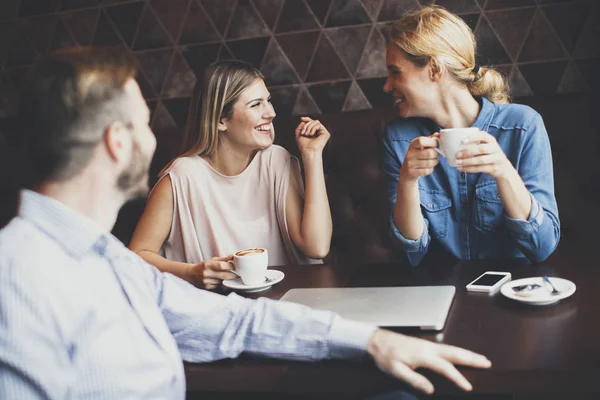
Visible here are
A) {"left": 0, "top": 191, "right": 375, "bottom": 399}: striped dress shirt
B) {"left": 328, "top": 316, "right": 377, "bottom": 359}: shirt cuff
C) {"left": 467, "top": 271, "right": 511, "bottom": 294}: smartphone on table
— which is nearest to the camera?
{"left": 0, "top": 191, "right": 375, "bottom": 399}: striped dress shirt

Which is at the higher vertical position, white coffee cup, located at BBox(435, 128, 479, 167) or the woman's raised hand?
the woman's raised hand

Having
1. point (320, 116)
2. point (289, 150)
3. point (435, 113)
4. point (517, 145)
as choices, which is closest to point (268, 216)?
point (289, 150)

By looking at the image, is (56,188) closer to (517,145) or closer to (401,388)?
Answer: (401,388)

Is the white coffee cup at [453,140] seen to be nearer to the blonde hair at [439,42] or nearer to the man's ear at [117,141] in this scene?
the blonde hair at [439,42]

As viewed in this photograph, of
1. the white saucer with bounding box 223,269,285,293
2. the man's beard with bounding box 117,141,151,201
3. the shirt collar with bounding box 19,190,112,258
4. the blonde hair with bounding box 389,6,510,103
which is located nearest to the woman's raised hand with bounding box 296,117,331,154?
the blonde hair with bounding box 389,6,510,103

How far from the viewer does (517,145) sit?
1.51m

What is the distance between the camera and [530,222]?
1330 mm

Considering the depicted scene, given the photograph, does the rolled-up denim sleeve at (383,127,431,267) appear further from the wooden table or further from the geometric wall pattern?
the geometric wall pattern

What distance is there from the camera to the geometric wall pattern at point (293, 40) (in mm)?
2023

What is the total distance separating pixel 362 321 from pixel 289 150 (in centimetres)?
106

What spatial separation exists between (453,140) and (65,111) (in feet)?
2.34

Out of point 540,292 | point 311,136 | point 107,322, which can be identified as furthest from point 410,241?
point 107,322

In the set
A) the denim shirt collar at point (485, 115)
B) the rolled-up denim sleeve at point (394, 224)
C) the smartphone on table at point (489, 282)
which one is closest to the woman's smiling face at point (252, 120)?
the rolled-up denim sleeve at point (394, 224)

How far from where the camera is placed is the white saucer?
4.28 feet
